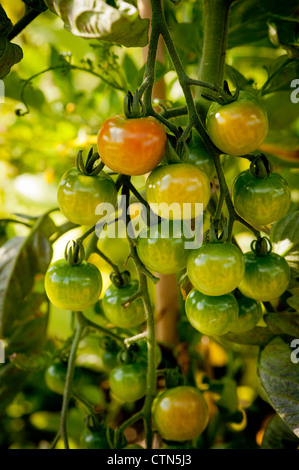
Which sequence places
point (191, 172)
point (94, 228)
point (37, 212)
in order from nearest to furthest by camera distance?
point (191, 172) < point (94, 228) < point (37, 212)

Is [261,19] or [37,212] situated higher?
[261,19]

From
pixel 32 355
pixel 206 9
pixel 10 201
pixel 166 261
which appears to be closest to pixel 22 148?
pixel 10 201

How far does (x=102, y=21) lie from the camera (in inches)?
13.6

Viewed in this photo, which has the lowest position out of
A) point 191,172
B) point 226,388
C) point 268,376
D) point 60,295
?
point 226,388

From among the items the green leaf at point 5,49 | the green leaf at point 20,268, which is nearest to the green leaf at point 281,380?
the green leaf at point 20,268

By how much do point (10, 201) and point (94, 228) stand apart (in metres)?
0.71

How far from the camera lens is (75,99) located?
2.82ft

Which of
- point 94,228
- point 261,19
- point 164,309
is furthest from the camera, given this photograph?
point 164,309

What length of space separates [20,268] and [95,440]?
271 millimetres

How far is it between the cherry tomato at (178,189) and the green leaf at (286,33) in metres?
0.26

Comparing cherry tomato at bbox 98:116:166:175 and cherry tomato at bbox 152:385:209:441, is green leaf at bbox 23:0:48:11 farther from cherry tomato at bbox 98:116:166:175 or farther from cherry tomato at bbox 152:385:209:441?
cherry tomato at bbox 152:385:209:441

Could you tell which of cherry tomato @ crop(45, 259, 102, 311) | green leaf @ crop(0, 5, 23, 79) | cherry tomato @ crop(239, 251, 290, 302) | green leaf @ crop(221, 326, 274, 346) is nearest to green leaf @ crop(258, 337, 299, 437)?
green leaf @ crop(221, 326, 274, 346)
